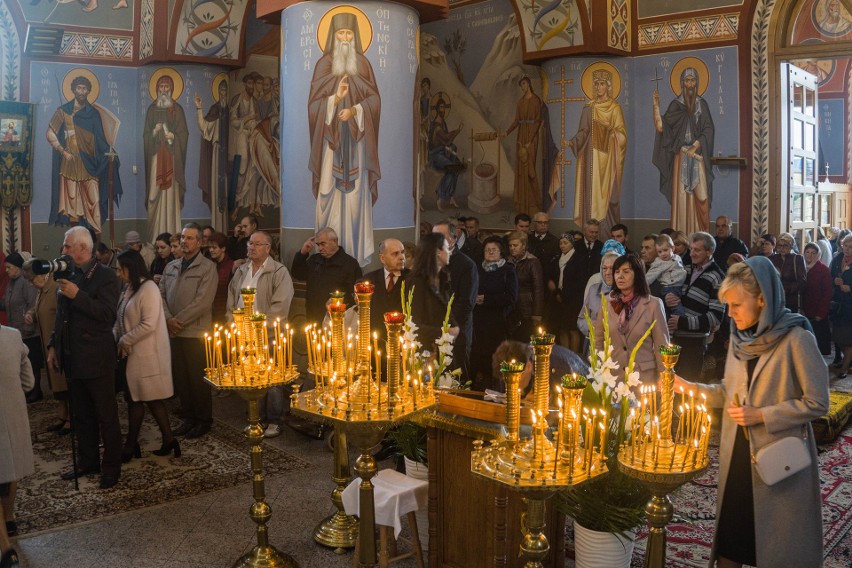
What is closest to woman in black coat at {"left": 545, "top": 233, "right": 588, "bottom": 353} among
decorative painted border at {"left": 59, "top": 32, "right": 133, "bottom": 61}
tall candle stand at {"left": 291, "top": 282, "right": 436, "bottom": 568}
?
tall candle stand at {"left": 291, "top": 282, "right": 436, "bottom": 568}

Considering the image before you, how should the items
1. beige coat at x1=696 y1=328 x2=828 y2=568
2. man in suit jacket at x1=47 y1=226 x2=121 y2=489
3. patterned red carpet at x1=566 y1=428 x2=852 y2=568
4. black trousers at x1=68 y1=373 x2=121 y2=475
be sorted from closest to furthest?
1. beige coat at x1=696 y1=328 x2=828 y2=568
2. patterned red carpet at x1=566 y1=428 x2=852 y2=568
3. man in suit jacket at x1=47 y1=226 x2=121 y2=489
4. black trousers at x1=68 y1=373 x2=121 y2=475

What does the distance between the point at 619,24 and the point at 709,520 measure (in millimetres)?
7531

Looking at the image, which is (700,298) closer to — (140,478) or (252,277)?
(252,277)

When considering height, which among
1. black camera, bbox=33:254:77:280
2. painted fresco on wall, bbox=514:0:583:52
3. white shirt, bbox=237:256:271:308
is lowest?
white shirt, bbox=237:256:271:308

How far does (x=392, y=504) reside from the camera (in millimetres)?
4242

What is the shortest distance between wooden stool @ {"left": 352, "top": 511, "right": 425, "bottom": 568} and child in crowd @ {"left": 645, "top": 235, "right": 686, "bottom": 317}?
3.18 metres

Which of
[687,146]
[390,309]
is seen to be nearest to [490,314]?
[390,309]

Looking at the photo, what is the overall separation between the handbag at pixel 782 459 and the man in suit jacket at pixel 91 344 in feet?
13.8

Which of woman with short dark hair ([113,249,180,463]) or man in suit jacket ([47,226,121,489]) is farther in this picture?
woman with short dark hair ([113,249,180,463])

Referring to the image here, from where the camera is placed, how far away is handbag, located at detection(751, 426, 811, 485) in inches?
132

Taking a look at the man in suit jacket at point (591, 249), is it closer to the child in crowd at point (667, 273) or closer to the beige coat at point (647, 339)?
the child in crowd at point (667, 273)

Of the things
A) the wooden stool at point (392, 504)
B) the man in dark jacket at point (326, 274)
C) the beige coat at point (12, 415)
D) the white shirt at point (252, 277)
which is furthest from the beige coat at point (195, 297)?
the wooden stool at point (392, 504)

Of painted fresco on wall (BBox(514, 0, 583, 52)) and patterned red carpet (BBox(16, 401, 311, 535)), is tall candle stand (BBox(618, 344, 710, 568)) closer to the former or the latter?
patterned red carpet (BBox(16, 401, 311, 535))

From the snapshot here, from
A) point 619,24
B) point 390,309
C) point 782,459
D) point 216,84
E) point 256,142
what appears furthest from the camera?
point 256,142
